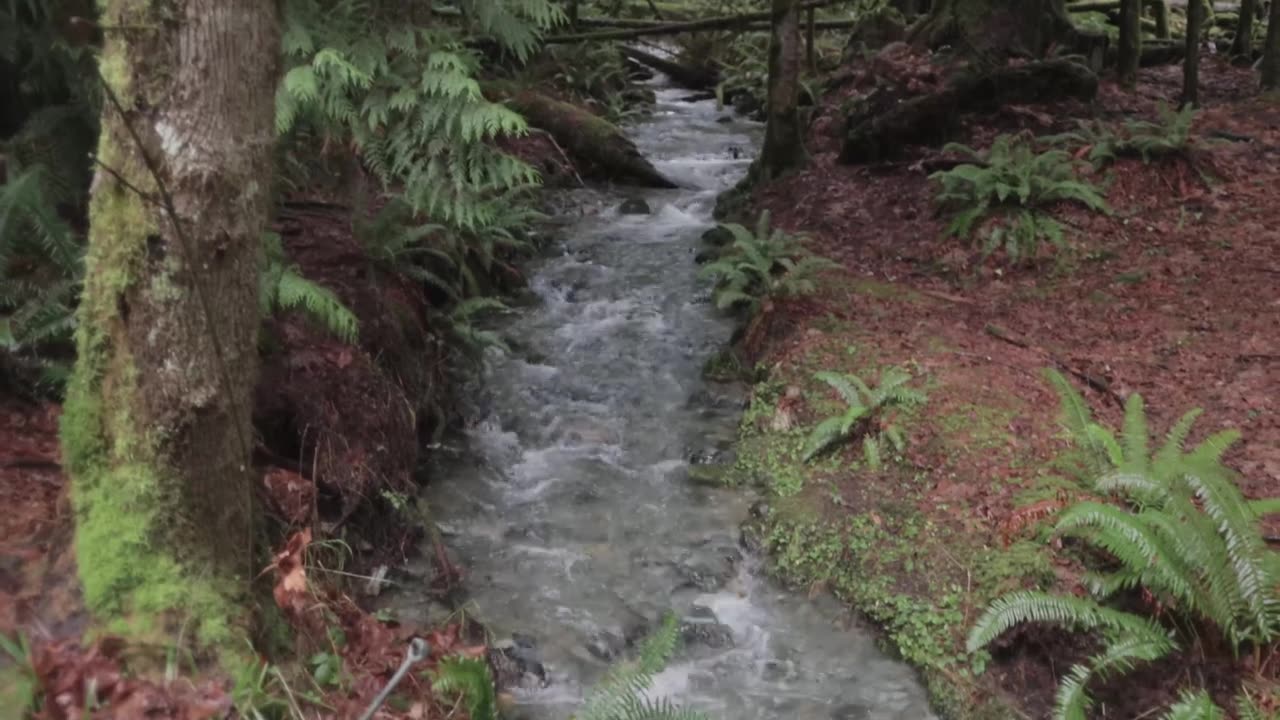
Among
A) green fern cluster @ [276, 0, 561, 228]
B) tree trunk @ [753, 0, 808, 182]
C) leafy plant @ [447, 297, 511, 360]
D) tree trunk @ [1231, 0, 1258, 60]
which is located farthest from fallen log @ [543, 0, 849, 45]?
tree trunk @ [1231, 0, 1258, 60]

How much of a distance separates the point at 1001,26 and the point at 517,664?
1153 centimetres

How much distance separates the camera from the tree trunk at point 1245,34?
14.7 metres

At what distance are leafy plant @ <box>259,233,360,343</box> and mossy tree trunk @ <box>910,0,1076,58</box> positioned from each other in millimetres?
10342

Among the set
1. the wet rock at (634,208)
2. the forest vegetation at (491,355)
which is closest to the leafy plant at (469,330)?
the forest vegetation at (491,355)

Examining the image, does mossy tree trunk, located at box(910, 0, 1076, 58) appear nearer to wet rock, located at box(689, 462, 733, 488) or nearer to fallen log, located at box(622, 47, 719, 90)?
wet rock, located at box(689, 462, 733, 488)

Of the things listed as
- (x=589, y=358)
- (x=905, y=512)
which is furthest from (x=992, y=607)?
(x=589, y=358)

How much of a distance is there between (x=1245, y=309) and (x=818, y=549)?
15.1ft

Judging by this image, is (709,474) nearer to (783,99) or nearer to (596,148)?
(783,99)

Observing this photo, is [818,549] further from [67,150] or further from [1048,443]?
[67,150]

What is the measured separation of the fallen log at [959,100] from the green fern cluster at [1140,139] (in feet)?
5.17

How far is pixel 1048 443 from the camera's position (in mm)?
6078

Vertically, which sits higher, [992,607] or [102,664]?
[102,664]

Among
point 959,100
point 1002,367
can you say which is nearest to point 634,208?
point 959,100

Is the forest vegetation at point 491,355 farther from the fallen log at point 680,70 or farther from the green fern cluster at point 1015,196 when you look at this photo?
the fallen log at point 680,70
